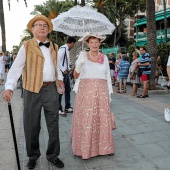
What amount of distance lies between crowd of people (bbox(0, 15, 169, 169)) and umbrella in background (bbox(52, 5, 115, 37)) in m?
4.54

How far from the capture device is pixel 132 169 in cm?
327

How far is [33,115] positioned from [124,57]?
265 inches

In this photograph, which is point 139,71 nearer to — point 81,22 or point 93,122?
point 81,22

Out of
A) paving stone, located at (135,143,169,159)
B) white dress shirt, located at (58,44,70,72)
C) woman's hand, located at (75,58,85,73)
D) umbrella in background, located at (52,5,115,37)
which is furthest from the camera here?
umbrella in background, located at (52,5,115,37)

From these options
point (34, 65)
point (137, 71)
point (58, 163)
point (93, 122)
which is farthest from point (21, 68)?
point (137, 71)

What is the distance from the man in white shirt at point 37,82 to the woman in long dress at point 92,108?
35cm

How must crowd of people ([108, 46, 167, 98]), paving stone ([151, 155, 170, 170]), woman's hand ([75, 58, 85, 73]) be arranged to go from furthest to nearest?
1. crowd of people ([108, 46, 167, 98])
2. woman's hand ([75, 58, 85, 73])
3. paving stone ([151, 155, 170, 170])

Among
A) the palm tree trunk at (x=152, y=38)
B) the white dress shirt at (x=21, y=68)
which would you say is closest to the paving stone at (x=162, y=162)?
the white dress shirt at (x=21, y=68)

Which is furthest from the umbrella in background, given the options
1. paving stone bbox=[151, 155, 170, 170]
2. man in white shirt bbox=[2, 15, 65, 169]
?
paving stone bbox=[151, 155, 170, 170]

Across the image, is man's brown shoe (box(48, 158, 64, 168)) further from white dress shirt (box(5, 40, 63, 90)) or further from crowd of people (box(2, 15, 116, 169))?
white dress shirt (box(5, 40, 63, 90))

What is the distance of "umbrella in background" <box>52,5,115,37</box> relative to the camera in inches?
315

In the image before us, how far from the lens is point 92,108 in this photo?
3494mm

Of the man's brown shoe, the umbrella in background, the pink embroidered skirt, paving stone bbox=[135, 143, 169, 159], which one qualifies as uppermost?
the umbrella in background

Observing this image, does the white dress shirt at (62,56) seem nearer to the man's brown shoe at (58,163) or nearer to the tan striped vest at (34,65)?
the tan striped vest at (34,65)
